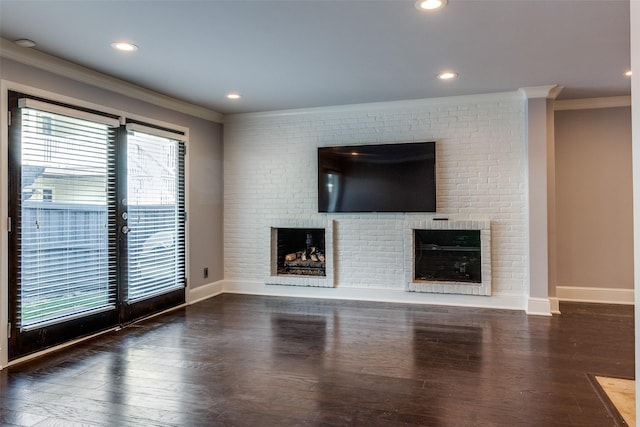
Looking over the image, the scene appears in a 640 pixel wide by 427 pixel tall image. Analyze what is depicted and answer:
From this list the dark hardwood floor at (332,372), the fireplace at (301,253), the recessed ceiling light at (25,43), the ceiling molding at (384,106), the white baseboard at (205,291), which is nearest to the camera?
the dark hardwood floor at (332,372)

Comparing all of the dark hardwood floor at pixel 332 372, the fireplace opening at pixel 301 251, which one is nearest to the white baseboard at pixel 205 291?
the dark hardwood floor at pixel 332 372

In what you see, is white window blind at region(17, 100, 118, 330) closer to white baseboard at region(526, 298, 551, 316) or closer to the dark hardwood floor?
the dark hardwood floor

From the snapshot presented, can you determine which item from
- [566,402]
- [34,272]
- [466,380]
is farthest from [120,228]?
[566,402]

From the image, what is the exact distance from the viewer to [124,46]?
3121mm

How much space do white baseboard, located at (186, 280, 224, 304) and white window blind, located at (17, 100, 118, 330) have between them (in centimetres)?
119

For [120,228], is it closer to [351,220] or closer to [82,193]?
[82,193]

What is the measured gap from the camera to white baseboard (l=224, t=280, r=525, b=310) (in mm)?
4641

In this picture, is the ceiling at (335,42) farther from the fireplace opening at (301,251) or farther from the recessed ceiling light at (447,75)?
the fireplace opening at (301,251)

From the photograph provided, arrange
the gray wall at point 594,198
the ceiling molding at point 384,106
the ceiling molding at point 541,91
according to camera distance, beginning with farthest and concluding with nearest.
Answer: the gray wall at point 594,198 → the ceiling molding at point 384,106 → the ceiling molding at point 541,91

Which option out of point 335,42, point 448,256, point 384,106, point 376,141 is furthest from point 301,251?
point 335,42

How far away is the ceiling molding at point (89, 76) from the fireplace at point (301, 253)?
184cm

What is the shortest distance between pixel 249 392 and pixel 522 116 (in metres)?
3.98

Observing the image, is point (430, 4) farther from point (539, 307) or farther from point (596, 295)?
point (596, 295)

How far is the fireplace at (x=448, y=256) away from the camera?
468 cm
